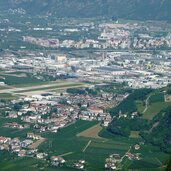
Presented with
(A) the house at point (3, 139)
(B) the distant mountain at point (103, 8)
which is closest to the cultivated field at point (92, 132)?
(A) the house at point (3, 139)

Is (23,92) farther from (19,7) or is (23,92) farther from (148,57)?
(19,7)

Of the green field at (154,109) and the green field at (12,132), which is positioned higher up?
the green field at (154,109)

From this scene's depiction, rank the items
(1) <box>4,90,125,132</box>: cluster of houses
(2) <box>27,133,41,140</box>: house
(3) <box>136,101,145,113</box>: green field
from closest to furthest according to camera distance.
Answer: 1. (2) <box>27,133,41,140</box>: house
2. (1) <box>4,90,125,132</box>: cluster of houses
3. (3) <box>136,101,145,113</box>: green field

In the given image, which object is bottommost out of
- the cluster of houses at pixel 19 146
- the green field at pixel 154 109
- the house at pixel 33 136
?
the cluster of houses at pixel 19 146

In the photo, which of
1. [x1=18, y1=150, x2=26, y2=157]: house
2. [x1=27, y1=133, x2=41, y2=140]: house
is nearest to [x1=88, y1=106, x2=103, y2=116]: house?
[x1=27, y1=133, x2=41, y2=140]: house

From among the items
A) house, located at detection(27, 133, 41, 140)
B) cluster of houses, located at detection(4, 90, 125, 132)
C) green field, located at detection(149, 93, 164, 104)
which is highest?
green field, located at detection(149, 93, 164, 104)

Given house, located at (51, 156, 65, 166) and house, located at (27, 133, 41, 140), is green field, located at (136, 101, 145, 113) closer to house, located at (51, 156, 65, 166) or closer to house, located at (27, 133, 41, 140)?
house, located at (27, 133, 41, 140)

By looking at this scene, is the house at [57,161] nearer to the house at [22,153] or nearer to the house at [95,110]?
the house at [22,153]

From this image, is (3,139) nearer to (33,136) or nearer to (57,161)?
(33,136)
